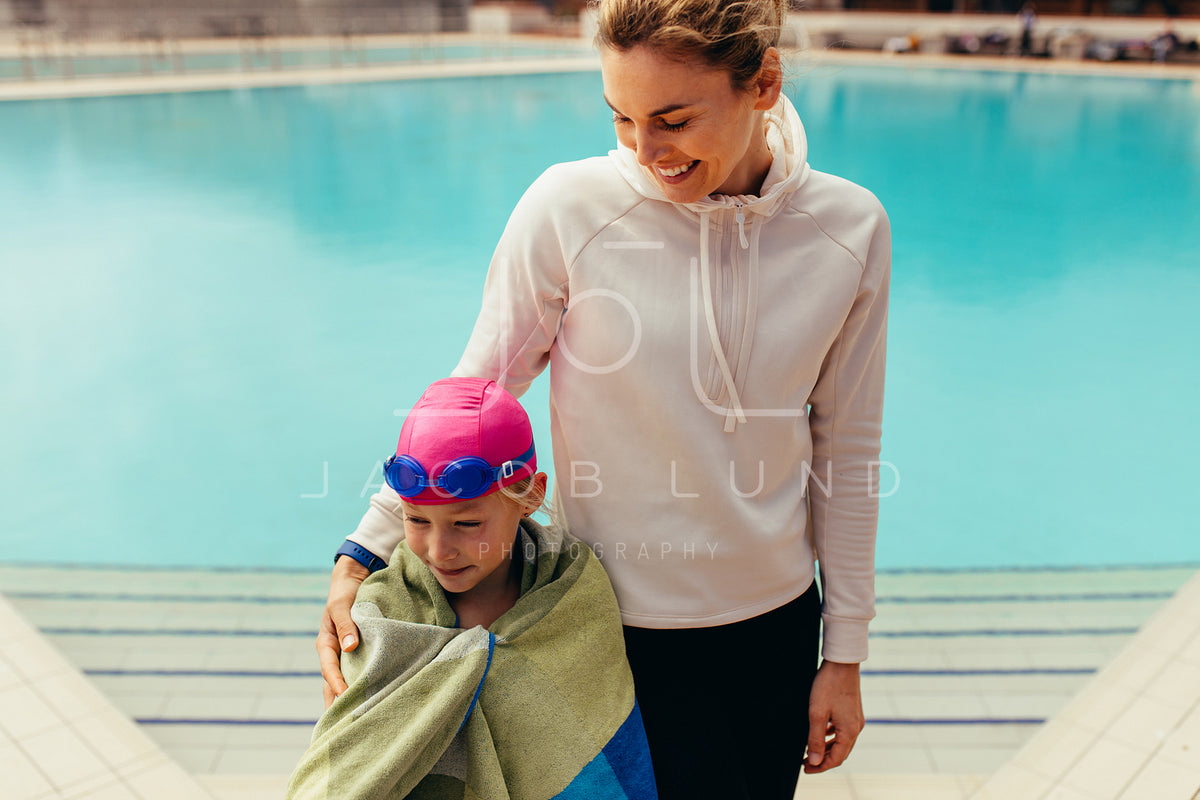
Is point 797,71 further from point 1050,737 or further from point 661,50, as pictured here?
point 1050,737

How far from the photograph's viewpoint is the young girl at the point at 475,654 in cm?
96

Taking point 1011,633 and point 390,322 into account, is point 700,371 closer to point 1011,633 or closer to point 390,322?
point 1011,633

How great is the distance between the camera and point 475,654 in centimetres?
100

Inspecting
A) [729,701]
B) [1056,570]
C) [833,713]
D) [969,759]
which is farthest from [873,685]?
[729,701]

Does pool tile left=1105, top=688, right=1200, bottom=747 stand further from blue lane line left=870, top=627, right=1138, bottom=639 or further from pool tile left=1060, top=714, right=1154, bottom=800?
blue lane line left=870, top=627, right=1138, bottom=639

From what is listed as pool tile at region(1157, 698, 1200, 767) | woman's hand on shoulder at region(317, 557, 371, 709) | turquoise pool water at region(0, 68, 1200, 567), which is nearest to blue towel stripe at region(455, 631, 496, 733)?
woman's hand on shoulder at region(317, 557, 371, 709)

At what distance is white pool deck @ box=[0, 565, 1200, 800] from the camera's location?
86.3 inches

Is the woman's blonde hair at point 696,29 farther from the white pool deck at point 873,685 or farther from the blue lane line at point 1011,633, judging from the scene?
the blue lane line at point 1011,633

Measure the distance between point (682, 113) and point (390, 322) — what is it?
18.5ft

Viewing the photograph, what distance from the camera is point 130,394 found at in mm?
5320

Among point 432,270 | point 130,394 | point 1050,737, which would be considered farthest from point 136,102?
point 1050,737

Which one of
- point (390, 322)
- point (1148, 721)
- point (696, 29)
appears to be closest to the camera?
point (696, 29)

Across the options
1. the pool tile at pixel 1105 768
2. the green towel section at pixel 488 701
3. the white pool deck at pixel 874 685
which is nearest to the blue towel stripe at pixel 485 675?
the green towel section at pixel 488 701

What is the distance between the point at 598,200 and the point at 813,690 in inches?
26.7
